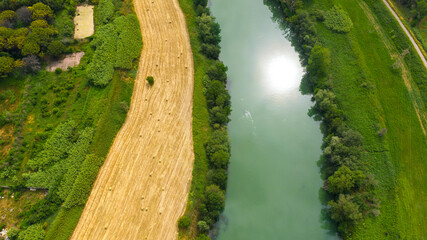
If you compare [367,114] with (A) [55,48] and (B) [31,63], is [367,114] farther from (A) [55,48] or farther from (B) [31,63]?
(B) [31,63]

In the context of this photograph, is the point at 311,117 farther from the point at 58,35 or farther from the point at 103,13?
the point at 58,35

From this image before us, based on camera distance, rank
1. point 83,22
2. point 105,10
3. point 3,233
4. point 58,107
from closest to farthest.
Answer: point 3,233 < point 58,107 < point 83,22 < point 105,10

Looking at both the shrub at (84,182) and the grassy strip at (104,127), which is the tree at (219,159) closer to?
the grassy strip at (104,127)

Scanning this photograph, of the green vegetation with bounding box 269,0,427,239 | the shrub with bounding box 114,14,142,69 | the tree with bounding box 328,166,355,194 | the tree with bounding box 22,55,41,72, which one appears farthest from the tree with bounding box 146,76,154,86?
the tree with bounding box 328,166,355,194

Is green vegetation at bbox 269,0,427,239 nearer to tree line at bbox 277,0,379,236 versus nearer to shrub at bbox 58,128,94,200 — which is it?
tree line at bbox 277,0,379,236

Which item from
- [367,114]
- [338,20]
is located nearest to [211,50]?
[338,20]

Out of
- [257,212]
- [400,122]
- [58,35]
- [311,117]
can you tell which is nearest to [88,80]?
[58,35]

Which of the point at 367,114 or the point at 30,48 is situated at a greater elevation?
the point at 367,114
